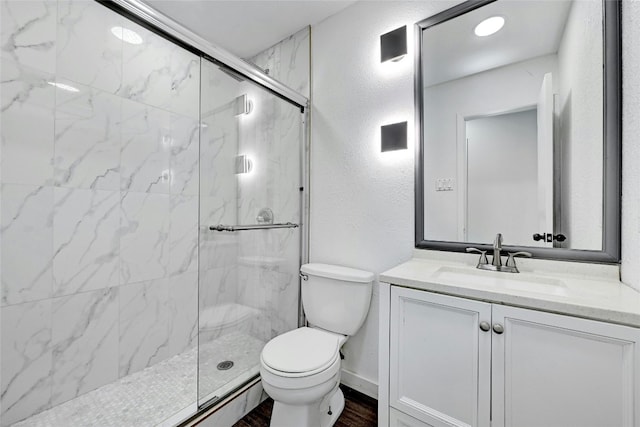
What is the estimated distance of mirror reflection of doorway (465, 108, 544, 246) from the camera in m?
1.27

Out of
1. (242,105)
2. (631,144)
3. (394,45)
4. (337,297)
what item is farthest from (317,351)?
(394,45)

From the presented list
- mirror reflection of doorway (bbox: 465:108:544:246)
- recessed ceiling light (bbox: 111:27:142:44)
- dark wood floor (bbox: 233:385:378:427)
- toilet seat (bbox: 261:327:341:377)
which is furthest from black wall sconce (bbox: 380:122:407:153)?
recessed ceiling light (bbox: 111:27:142:44)

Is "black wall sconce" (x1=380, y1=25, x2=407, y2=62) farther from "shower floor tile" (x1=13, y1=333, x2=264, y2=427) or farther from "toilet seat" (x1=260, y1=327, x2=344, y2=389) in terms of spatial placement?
"shower floor tile" (x1=13, y1=333, x2=264, y2=427)

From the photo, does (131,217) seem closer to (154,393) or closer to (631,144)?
(154,393)

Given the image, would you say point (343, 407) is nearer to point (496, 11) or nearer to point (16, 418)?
point (16, 418)

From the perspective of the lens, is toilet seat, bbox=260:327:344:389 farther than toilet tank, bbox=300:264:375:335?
No

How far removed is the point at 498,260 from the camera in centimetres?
126

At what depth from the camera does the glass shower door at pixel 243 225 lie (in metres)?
1.41

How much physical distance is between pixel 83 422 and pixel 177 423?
0.53 meters

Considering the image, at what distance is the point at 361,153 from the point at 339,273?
0.77 metres

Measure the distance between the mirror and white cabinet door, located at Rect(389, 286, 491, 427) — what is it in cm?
50

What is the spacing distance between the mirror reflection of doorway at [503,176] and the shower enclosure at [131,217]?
109cm

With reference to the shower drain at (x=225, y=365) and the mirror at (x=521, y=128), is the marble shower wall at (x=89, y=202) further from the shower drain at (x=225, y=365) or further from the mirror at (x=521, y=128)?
the mirror at (x=521, y=128)

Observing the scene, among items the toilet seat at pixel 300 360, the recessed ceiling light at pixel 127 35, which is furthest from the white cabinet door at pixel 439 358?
the recessed ceiling light at pixel 127 35
